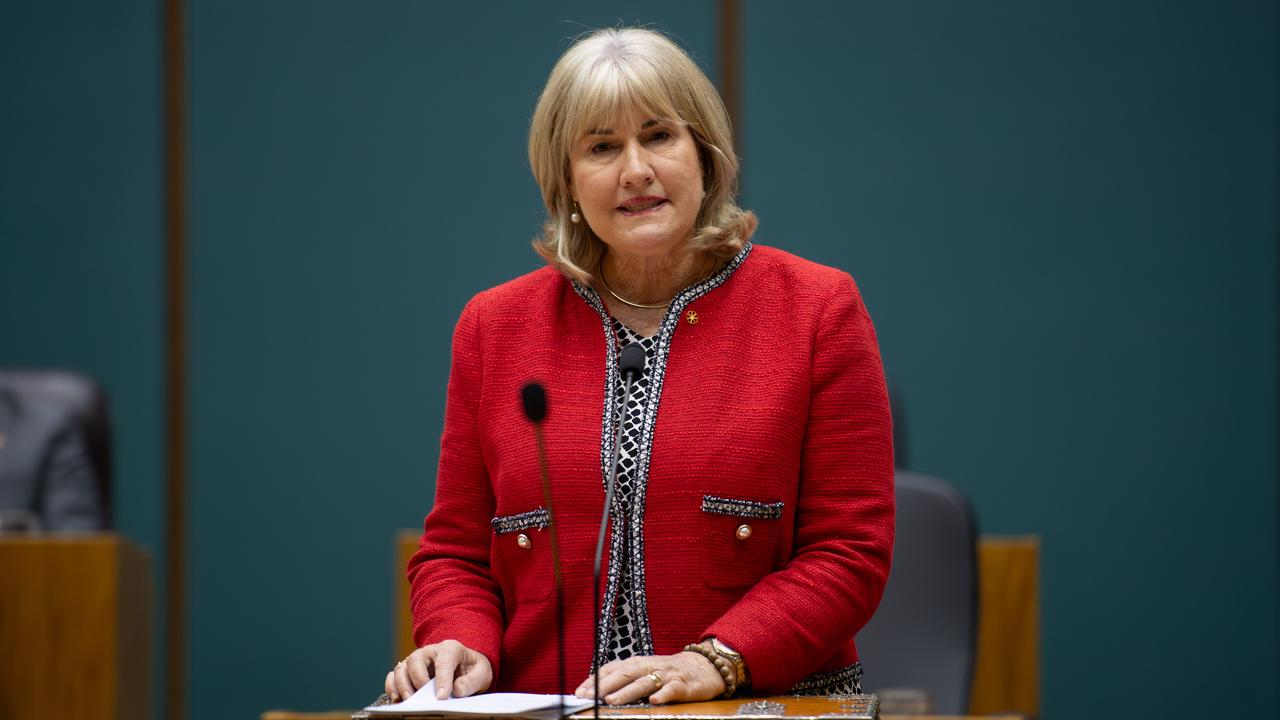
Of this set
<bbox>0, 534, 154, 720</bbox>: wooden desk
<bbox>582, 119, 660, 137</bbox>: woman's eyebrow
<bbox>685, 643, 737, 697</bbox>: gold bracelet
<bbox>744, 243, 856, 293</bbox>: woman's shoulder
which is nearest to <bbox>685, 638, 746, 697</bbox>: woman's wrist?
<bbox>685, 643, 737, 697</bbox>: gold bracelet

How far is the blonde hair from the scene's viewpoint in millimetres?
1789

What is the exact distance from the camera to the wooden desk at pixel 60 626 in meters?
3.25

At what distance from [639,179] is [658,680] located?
0.57 m

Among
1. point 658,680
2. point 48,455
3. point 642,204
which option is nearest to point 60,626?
point 48,455

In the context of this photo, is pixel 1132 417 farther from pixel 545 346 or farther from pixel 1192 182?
pixel 545 346

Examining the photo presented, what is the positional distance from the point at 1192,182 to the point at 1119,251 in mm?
272

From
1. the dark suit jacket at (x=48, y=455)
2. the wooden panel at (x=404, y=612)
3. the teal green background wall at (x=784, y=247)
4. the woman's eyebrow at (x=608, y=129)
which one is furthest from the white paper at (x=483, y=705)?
the teal green background wall at (x=784, y=247)

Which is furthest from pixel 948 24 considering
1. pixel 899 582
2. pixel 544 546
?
pixel 544 546

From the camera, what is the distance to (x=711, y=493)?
1.71 metres

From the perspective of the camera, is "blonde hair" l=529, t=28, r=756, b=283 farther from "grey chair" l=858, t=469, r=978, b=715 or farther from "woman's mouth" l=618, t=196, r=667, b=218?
"grey chair" l=858, t=469, r=978, b=715

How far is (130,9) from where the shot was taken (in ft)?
14.9

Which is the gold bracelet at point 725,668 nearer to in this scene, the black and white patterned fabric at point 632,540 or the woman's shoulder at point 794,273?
the black and white patterned fabric at point 632,540

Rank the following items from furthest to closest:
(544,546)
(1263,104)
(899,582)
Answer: (1263,104)
(899,582)
(544,546)

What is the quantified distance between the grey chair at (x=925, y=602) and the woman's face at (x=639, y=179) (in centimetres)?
134
